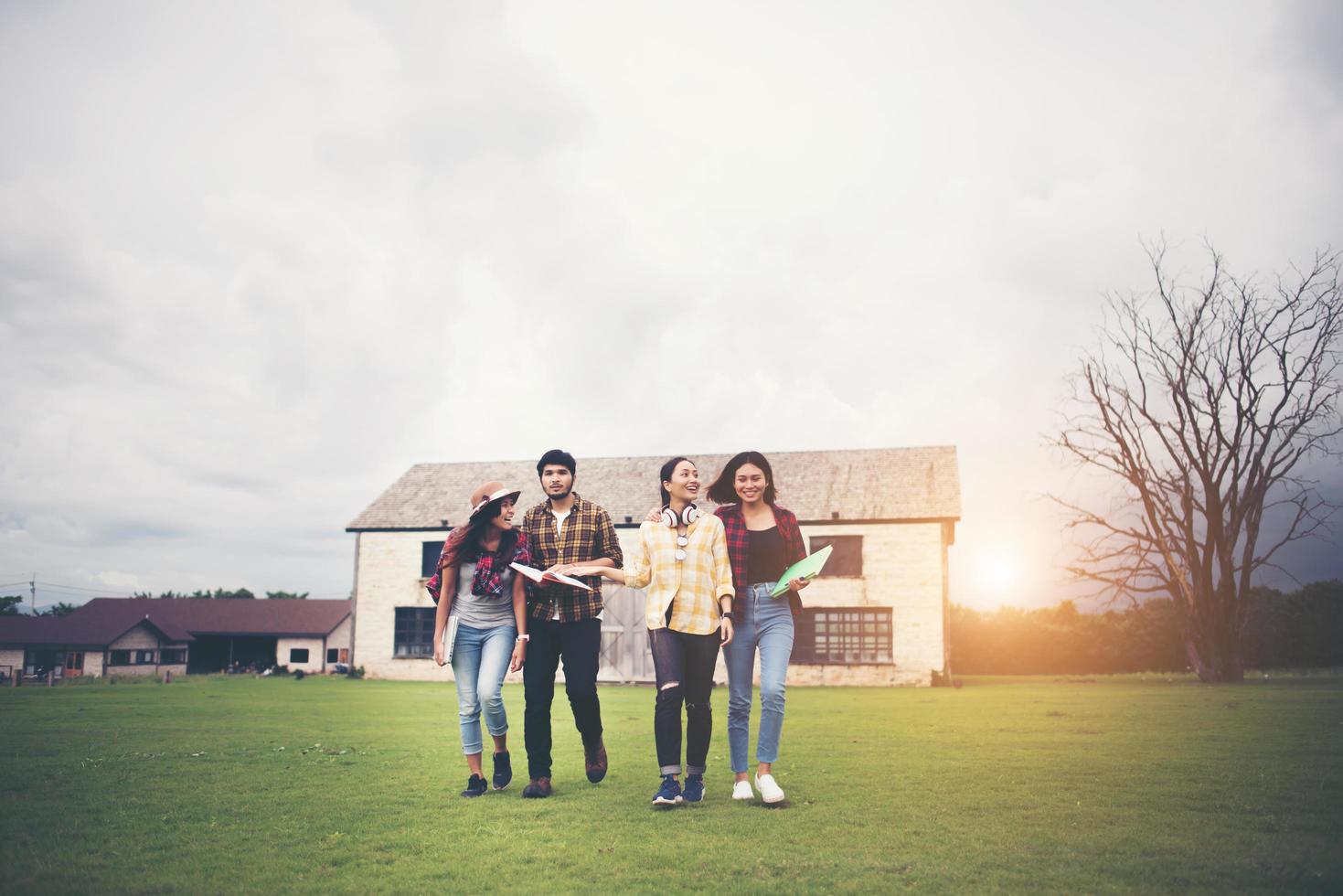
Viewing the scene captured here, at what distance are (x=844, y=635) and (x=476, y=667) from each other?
2379cm

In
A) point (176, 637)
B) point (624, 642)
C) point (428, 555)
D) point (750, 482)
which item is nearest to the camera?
point (750, 482)

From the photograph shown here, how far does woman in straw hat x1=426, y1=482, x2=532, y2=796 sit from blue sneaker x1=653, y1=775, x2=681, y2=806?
1283mm

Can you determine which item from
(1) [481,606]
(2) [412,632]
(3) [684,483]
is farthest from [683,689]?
(2) [412,632]

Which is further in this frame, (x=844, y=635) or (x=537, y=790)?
(x=844, y=635)

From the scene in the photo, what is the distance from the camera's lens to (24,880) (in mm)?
4074

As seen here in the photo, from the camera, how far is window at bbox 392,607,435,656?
105ft

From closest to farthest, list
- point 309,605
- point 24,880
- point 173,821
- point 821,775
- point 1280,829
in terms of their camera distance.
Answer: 1. point 24,880
2. point 1280,829
3. point 173,821
4. point 821,775
5. point 309,605

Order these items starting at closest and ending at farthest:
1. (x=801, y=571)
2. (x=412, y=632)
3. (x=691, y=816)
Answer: (x=691, y=816)
(x=801, y=571)
(x=412, y=632)

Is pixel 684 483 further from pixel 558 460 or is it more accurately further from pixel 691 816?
pixel 691 816

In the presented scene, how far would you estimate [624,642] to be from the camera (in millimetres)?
30344

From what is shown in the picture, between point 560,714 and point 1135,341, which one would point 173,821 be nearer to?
point 560,714

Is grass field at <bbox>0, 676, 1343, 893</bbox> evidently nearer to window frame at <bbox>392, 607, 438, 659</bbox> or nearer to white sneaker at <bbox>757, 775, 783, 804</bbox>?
white sneaker at <bbox>757, 775, 783, 804</bbox>

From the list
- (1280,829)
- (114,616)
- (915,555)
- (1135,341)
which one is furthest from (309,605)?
(1280,829)

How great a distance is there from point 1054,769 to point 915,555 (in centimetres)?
2160
